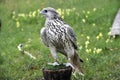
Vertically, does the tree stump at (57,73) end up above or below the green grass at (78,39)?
above

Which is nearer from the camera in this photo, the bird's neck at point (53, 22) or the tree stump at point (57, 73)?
the tree stump at point (57, 73)

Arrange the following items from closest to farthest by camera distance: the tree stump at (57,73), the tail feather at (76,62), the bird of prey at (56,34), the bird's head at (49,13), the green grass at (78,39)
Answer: the tree stump at (57,73) → the bird of prey at (56,34) → the bird's head at (49,13) → the tail feather at (76,62) → the green grass at (78,39)

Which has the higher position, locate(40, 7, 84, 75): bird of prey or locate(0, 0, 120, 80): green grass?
locate(40, 7, 84, 75): bird of prey

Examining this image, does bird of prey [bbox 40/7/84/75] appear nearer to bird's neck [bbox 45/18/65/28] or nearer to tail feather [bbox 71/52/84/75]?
bird's neck [bbox 45/18/65/28]

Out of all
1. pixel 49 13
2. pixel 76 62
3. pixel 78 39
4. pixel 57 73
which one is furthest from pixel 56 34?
pixel 78 39

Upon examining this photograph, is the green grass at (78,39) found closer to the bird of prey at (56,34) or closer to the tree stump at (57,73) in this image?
the bird of prey at (56,34)

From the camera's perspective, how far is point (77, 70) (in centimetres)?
851

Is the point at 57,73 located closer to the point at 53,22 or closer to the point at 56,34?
the point at 56,34

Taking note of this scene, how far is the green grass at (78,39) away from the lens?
9.47m

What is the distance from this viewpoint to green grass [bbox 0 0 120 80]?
947 cm

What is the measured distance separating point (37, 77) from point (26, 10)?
7143mm

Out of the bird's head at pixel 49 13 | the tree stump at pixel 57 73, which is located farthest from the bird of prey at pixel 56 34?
the tree stump at pixel 57 73

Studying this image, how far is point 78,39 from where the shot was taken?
12.1 metres

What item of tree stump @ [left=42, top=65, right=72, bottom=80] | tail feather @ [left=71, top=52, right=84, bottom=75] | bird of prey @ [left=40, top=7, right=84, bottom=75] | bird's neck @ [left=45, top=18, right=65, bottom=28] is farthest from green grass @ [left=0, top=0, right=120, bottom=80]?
bird's neck @ [left=45, top=18, right=65, bottom=28]
